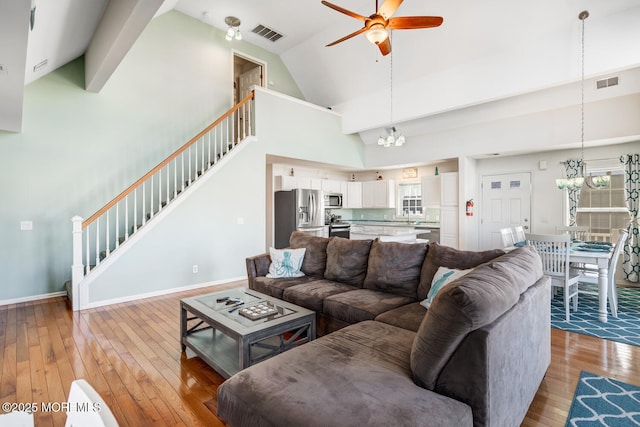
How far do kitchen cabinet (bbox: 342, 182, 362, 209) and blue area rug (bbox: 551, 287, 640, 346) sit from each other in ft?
18.0

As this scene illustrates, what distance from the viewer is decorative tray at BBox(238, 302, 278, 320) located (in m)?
2.46

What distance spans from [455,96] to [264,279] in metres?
4.76

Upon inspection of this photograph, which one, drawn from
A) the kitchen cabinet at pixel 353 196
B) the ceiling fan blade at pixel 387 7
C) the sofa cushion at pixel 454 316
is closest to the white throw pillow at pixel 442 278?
the sofa cushion at pixel 454 316

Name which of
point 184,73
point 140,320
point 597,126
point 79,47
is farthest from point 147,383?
point 597,126

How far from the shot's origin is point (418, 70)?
608cm

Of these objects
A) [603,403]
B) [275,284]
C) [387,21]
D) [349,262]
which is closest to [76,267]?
[275,284]

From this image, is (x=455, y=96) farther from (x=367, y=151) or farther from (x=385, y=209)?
(x=385, y=209)

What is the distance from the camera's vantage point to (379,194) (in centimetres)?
895

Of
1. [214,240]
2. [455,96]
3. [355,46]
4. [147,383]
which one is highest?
[355,46]

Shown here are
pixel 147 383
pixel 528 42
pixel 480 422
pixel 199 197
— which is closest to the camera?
pixel 480 422

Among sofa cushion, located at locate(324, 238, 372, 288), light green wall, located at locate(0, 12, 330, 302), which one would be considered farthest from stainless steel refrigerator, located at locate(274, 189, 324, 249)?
sofa cushion, located at locate(324, 238, 372, 288)

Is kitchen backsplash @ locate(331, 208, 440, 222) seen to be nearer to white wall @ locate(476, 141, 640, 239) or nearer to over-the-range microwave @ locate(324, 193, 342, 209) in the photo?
over-the-range microwave @ locate(324, 193, 342, 209)

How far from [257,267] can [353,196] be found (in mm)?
5741

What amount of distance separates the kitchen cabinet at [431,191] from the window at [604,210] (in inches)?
106
